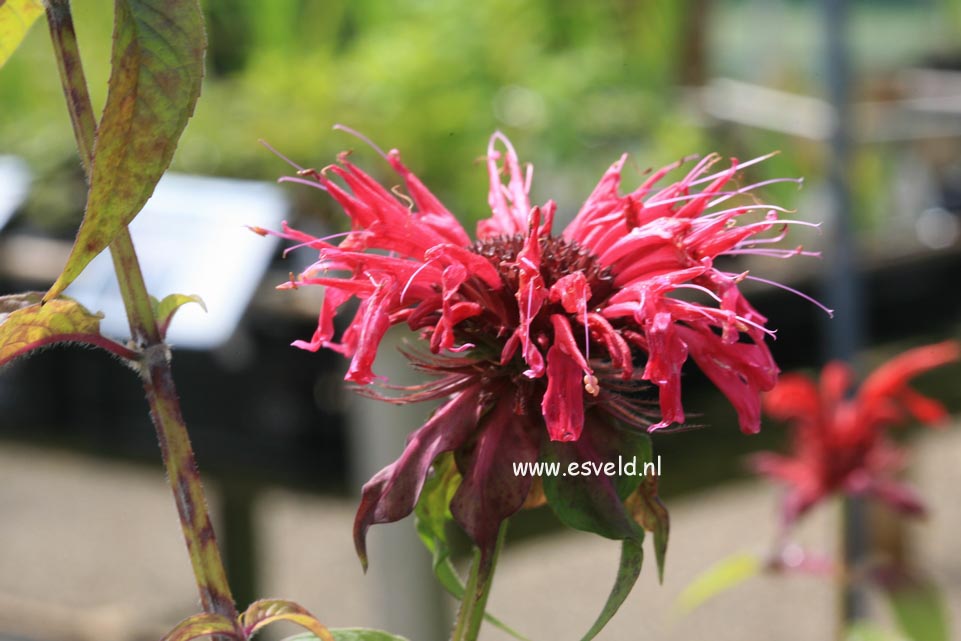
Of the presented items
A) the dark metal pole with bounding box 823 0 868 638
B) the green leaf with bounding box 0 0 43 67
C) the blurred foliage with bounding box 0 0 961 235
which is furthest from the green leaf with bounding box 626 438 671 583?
the blurred foliage with bounding box 0 0 961 235

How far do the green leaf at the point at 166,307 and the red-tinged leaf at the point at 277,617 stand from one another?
0.08m

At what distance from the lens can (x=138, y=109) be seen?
0.28 meters

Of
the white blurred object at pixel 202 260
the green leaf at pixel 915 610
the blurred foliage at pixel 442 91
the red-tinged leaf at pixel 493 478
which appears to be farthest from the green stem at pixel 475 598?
the blurred foliage at pixel 442 91

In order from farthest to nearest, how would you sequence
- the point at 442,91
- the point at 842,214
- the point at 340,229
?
the point at 442,91 → the point at 340,229 → the point at 842,214

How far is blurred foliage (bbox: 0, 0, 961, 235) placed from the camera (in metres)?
1.54

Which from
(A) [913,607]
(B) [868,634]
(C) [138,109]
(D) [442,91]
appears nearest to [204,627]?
(C) [138,109]

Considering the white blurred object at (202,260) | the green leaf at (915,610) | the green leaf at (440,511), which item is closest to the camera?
the green leaf at (440,511)

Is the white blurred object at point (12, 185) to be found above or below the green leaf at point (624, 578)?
above

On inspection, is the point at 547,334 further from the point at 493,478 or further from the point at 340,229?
the point at 340,229

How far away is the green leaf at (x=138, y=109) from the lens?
0.90 feet

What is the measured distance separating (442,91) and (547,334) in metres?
1.29

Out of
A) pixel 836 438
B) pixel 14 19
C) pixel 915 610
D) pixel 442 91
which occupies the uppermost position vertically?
pixel 442 91

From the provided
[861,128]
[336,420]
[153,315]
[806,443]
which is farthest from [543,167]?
[153,315]

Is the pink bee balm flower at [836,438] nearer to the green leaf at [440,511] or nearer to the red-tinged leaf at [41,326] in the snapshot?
the green leaf at [440,511]
